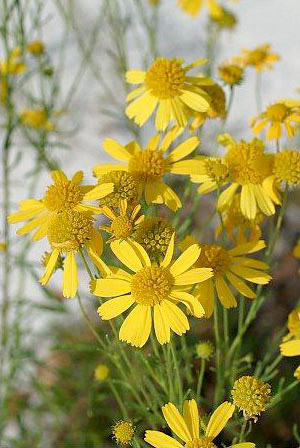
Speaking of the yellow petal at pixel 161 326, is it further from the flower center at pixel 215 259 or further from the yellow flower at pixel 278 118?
the yellow flower at pixel 278 118

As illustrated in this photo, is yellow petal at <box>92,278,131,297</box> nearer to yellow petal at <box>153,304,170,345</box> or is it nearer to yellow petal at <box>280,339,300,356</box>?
yellow petal at <box>153,304,170,345</box>

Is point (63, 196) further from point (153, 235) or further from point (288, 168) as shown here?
point (288, 168)

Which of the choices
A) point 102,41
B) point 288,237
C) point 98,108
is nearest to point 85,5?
point 102,41

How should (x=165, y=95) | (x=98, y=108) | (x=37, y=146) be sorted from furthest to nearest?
(x=98, y=108), (x=37, y=146), (x=165, y=95)

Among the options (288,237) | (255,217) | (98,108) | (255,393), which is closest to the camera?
(255,393)

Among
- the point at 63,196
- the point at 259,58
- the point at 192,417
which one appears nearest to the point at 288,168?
the point at 63,196

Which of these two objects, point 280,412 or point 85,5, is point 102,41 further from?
point 280,412

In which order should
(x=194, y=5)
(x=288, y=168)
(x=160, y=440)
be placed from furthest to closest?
(x=194, y=5)
(x=288, y=168)
(x=160, y=440)
